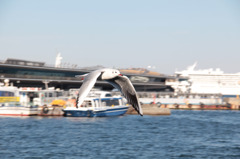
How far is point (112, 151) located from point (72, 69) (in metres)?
66.6

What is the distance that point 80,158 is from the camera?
25312 millimetres

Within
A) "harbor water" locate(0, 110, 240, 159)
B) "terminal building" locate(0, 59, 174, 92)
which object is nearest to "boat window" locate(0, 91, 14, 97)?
"terminal building" locate(0, 59, 174, 92)

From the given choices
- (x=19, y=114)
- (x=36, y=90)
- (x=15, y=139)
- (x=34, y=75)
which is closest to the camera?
(x=15, y=139)

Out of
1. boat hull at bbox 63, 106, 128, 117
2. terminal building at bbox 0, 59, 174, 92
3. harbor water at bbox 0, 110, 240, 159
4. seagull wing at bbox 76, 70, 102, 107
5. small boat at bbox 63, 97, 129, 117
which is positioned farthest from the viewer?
terminal building at bbox 0, 59, 174, 92

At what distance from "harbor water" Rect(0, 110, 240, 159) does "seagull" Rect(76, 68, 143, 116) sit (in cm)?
1448

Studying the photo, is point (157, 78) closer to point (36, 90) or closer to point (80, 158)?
point (36, 90)

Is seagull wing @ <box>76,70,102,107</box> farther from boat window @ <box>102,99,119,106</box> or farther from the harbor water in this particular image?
boat window @ <box>102,99,119,106</box>

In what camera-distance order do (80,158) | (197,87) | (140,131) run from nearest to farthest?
1. (80,158)
2. (140,131)
3. (197,87)

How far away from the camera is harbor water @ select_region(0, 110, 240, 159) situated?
26875 millimetres

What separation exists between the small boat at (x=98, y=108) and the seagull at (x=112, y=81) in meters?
40.7

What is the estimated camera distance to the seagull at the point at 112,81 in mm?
9853

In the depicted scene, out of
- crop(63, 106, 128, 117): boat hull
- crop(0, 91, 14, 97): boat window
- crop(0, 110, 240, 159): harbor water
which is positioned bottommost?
crop(0, 110, 240, 159): harbor water

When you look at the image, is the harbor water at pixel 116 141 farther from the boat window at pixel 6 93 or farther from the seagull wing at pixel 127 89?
the boat window at pixel 6 93

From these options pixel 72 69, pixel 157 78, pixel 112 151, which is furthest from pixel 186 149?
pixel 157 78
